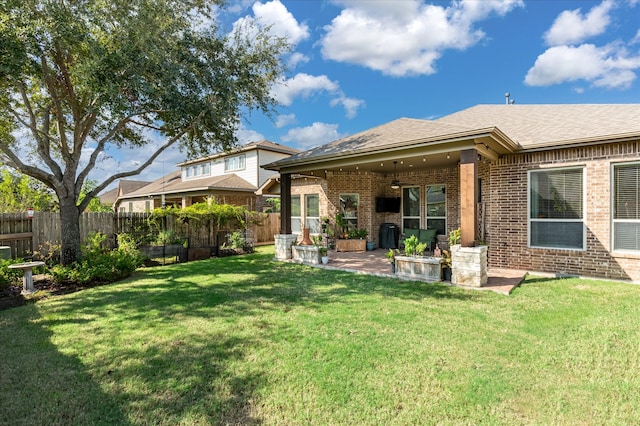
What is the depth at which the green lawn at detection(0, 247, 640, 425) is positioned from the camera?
8.10 ft

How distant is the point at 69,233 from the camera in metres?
7.66

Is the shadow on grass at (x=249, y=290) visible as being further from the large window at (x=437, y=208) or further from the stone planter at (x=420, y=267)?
the large window at (x=437, y=208)

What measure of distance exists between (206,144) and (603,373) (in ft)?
32.8

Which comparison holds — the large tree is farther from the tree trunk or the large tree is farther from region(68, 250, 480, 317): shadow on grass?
region(68, 250, 480, 317): shadow on grass

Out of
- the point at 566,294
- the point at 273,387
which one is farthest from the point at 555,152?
the point at 273,387

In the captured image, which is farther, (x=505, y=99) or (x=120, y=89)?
(x=505, y=99)

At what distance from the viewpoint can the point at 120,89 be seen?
269 inches

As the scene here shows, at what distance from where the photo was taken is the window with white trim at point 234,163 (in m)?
19.7

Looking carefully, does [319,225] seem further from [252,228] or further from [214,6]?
[214,6]

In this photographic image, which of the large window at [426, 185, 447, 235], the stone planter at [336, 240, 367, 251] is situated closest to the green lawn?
the large window at [426, 185, 447, 235]

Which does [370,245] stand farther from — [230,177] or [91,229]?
[230,177]

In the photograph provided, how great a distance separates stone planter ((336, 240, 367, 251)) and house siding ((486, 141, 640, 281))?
14.4ft

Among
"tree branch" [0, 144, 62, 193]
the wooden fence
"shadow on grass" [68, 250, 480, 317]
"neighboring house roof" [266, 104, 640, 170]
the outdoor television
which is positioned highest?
"neighboring house roof" [266, 104, 640, 170]

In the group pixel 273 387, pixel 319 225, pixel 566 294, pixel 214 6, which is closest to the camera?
pixel 273 387
